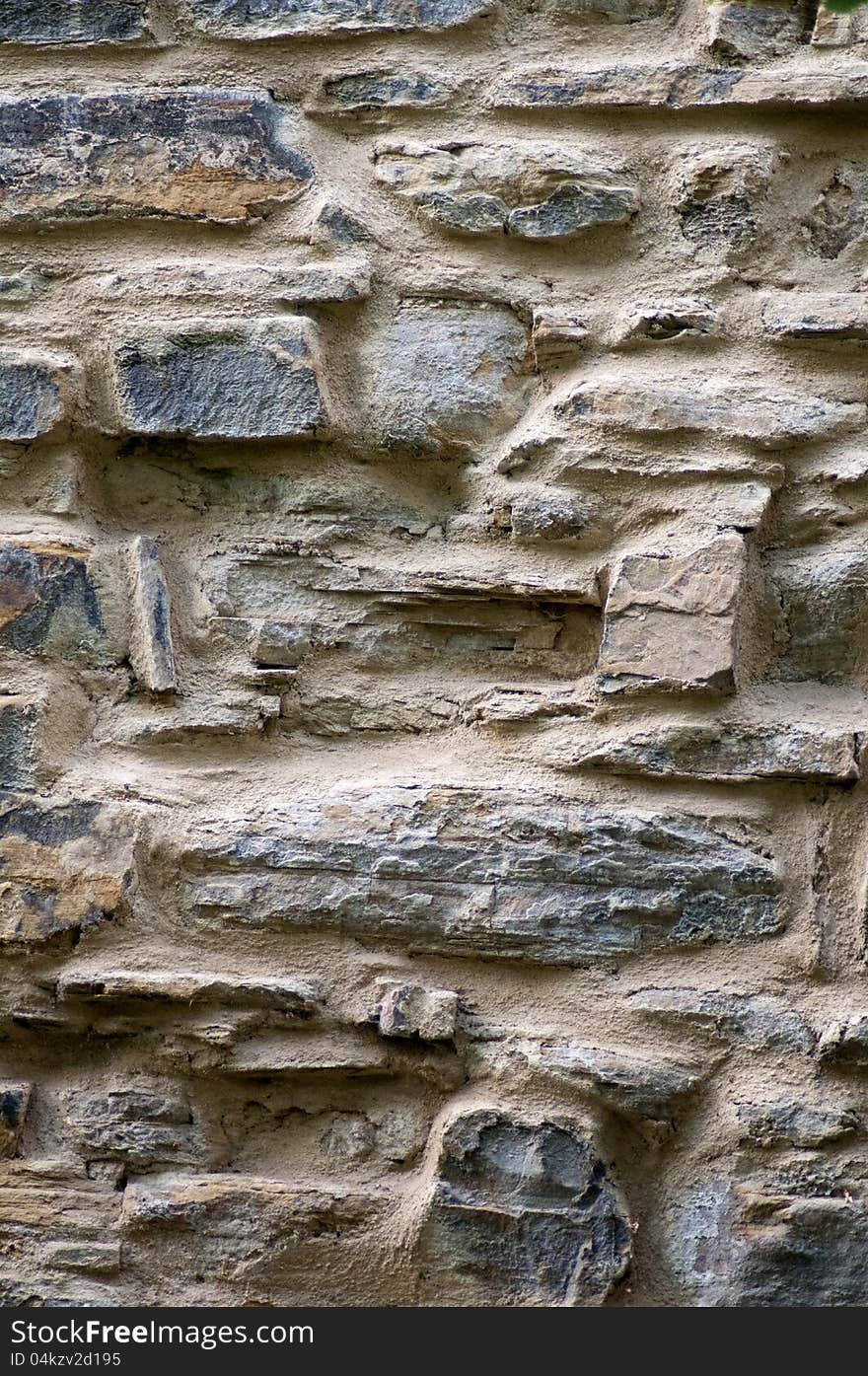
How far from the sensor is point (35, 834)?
1.42m

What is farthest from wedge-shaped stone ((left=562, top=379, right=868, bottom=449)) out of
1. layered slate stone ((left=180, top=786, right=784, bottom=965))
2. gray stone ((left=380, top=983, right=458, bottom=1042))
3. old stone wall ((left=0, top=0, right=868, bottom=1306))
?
gray stone ((left=380, top=983, right=458, bottom=1042))

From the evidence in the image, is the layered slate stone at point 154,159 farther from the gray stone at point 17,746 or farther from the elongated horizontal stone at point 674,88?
the gray stone at point 17,746

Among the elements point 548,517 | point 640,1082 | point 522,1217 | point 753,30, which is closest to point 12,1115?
point 522,1217

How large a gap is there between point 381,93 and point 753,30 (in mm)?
453

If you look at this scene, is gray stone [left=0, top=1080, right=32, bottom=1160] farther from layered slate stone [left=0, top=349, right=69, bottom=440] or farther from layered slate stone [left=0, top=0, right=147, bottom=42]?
layered slate stone [left=0, top=0, right=147, bottom=42]

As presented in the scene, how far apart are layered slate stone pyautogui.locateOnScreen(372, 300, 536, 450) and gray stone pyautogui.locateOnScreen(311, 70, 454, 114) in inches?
9.8

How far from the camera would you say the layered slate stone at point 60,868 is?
140 cm

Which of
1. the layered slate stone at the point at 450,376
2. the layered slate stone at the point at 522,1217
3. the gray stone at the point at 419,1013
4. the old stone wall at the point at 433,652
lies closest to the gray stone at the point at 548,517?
the old stone wall at the point at 433,652

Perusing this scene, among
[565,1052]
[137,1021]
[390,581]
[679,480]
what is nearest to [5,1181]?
[137,1021]

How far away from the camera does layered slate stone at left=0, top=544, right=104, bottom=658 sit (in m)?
1.46

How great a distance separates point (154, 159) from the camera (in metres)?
1.53

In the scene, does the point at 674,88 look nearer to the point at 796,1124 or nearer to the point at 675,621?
the point at 675,621

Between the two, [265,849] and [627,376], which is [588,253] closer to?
[627,376]

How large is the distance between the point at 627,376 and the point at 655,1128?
33.3 inches
